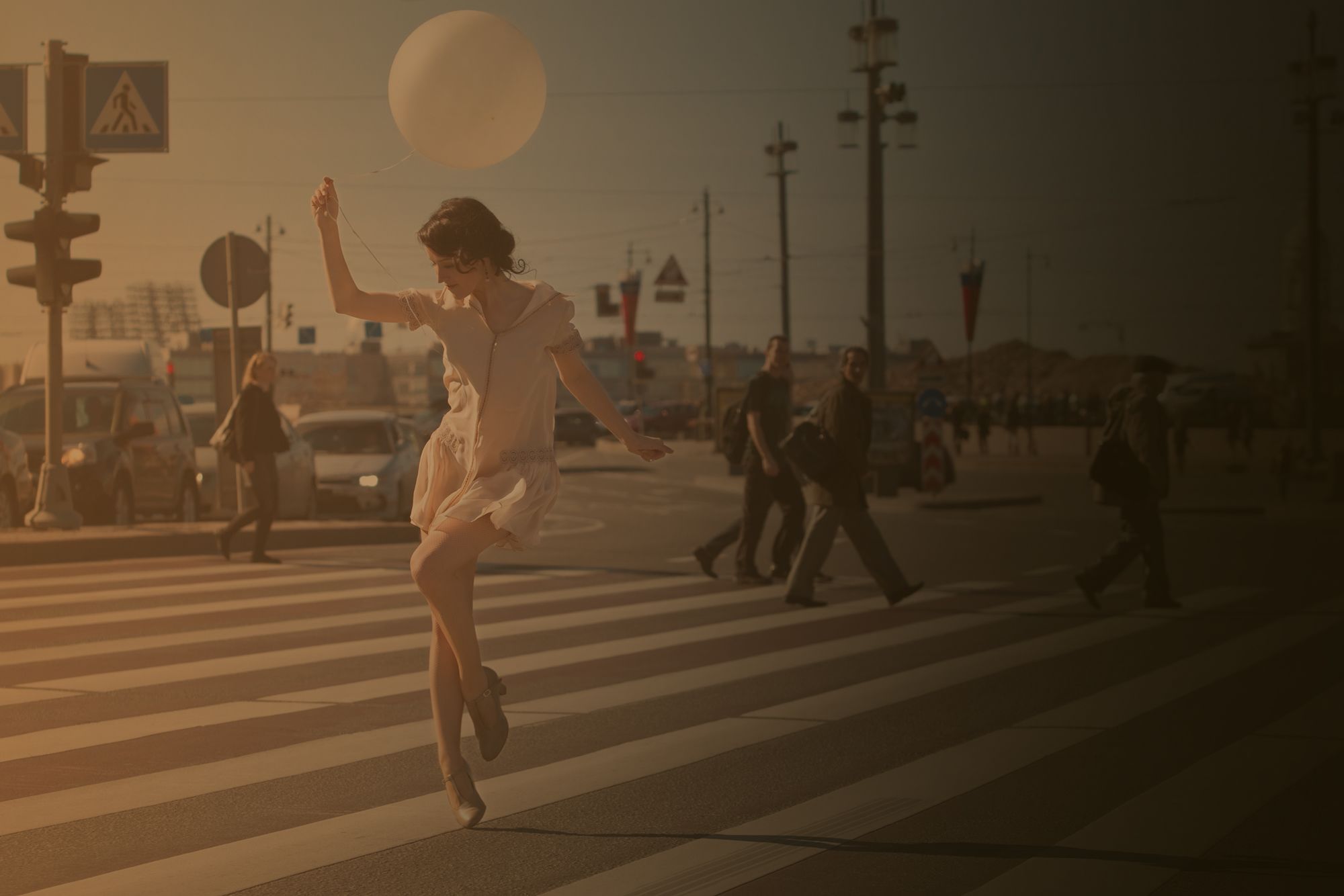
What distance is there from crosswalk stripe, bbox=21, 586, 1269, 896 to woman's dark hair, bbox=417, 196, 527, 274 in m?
1.82

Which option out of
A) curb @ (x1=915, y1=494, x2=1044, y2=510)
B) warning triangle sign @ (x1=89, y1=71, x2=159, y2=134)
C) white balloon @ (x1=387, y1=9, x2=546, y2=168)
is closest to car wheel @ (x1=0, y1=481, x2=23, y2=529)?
warning triangle sign @ (x1=89, y1=71, x2=159, y2=134)

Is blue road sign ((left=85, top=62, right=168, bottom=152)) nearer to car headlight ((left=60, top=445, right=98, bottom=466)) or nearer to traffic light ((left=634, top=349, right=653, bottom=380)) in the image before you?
car headlight ((left=60, top=445, right=98, bottom=466))

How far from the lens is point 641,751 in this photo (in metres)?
6.44

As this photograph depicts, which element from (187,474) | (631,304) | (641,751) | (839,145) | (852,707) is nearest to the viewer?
(641,751)

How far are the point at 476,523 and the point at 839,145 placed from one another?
1103 inches

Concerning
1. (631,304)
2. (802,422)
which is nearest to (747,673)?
(802,422)

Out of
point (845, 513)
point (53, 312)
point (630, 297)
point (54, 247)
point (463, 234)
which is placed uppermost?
point (630, 297)

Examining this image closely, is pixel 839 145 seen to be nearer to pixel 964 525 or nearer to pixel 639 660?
pixel 964 525

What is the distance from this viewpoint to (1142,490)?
11.6 meters

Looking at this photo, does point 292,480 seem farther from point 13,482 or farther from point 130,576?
point 130,576

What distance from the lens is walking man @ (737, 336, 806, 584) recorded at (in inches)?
498

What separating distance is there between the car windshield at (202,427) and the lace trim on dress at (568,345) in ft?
65.6

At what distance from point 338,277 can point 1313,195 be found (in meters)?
33.4

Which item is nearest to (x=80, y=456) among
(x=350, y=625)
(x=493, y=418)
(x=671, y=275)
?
(x=350, y=625)
